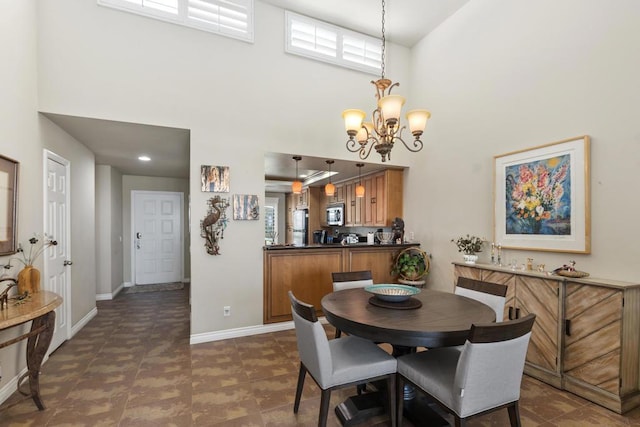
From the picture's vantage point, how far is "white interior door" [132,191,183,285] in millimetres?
6449

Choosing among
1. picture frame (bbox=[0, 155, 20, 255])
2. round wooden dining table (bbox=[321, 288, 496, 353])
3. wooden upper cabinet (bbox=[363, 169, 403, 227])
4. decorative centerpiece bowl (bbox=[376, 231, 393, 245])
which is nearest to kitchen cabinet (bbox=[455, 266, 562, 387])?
round wooden dining table (bbox=[321, 288, 496, 353])

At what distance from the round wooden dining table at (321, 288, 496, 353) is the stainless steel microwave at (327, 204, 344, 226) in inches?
159

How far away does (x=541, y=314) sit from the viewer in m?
2.65

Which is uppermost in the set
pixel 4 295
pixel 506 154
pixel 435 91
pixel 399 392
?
pixel 435 91

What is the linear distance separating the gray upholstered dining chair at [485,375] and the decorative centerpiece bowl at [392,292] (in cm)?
55

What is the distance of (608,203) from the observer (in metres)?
2.52

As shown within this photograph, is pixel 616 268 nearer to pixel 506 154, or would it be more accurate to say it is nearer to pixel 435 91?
pixel 506 154

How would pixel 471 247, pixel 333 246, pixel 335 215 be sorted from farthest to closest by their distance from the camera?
pixel 335 215
pixel 333 246
pixel 471 247

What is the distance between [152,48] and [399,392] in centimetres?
401

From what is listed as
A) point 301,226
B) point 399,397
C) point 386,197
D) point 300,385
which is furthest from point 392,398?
point 301,226

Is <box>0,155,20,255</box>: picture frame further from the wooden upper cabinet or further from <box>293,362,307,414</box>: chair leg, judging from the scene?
the wooden upper cabinet

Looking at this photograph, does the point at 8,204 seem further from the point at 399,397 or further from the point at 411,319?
the point at 399,397

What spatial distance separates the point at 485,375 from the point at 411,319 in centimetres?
47

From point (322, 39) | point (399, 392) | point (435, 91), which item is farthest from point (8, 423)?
point (435, 91)
